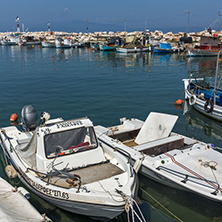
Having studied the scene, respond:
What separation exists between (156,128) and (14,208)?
24.4 feet

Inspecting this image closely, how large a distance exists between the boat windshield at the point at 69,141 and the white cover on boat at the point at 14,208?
184 centimetres

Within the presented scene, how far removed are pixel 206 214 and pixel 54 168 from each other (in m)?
5.34

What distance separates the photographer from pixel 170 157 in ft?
32.7

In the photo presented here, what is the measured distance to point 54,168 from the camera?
8.75 metres

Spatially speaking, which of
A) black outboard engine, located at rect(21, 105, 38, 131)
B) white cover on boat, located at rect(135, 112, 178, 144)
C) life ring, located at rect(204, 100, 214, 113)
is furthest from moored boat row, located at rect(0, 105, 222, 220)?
life ring, located at rect(204, 100, 214, 113)

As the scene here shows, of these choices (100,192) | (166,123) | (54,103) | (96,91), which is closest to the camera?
(100,192)

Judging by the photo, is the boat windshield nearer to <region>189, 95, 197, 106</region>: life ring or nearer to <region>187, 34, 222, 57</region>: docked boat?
<region>189, 95, 197, 106</region>: life ring

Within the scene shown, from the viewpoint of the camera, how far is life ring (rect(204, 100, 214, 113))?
57.5 ft

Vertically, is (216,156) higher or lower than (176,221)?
higher

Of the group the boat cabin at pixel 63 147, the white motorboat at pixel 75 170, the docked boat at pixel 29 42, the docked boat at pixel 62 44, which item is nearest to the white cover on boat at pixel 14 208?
the white motorboat at pixel 75 170

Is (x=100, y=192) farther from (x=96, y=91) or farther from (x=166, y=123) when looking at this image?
(x=96, y=91)

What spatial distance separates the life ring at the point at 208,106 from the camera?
690 inches

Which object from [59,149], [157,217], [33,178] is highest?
[59,149]

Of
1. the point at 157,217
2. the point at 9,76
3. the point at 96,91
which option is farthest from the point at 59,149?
the point at 9,76
